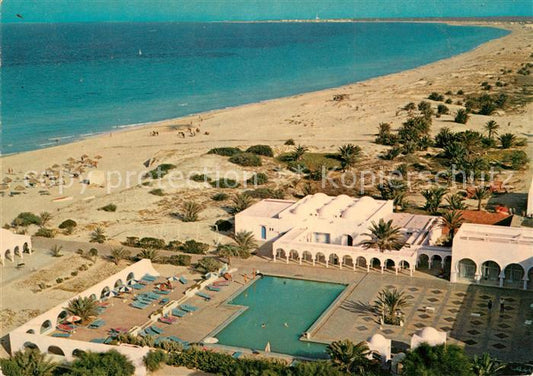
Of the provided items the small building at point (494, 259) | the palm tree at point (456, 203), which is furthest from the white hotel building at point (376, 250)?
the palm tree at point (456, 203)

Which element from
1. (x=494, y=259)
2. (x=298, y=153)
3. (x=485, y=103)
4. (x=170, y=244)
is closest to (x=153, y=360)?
(x=170, y=244)

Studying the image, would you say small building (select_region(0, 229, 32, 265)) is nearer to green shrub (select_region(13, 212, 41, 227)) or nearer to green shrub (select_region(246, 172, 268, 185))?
green shrub (select_region(13, 212, 41, 227))

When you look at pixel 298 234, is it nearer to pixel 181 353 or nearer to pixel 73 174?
pixel 181 353

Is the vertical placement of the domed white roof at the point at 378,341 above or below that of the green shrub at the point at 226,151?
below

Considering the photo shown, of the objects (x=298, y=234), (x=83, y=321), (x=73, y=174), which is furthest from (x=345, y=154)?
(x=83, y=321)

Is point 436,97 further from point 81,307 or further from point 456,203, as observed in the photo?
point 81,307

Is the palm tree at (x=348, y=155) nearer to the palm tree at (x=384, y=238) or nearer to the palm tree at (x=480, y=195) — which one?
the palm tree at (x=480, y=195)

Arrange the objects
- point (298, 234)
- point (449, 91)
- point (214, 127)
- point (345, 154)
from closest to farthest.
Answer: point (298, 234) → point (345, 154) → point (214, 127) → point (449, 91)
